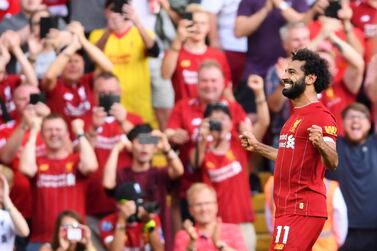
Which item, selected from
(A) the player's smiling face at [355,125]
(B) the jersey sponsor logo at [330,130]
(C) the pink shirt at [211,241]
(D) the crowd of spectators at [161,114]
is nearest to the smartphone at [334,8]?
(D) the crowd of spectators at [161,114]

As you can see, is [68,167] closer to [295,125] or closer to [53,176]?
[53,176]

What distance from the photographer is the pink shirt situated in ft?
37.7

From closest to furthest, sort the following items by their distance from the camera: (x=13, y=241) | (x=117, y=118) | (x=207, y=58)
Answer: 1. (x=13, y=241)
2. (x=117, y=118)
3. (x=207, y=58)

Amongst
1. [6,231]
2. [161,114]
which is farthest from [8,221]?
[161,114]

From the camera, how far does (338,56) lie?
44.9 feet

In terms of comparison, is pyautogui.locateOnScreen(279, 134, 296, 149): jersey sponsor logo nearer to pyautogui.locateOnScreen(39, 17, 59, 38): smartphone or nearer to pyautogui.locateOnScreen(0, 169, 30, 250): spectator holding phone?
pyautogui.locateOnScreen(0, 169, 30, 250): spectator holding phone

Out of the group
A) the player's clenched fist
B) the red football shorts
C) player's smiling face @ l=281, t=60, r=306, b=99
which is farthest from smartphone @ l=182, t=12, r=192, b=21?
the player's clenched fist

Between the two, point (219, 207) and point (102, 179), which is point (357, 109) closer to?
point (219, 207)

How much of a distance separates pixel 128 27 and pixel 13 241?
2.95 m

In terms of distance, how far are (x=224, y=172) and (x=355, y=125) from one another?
1408 mm

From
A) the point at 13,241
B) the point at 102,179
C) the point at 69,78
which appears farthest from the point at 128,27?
the point at 13,241

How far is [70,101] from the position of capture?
43.6 feet

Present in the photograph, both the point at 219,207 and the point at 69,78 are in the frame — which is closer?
the point at 219,207

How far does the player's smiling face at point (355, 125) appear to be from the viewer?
1282 centimetres
